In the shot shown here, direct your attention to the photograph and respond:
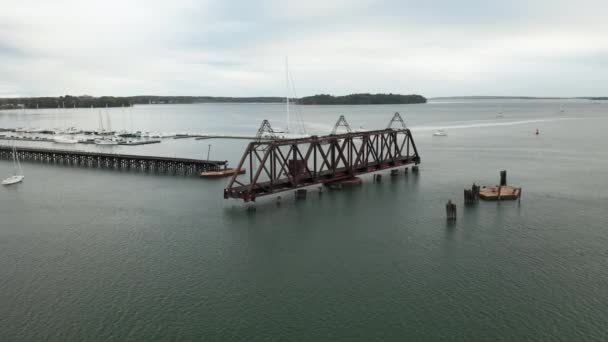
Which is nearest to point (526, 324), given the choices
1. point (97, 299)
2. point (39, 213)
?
point (97, 299)

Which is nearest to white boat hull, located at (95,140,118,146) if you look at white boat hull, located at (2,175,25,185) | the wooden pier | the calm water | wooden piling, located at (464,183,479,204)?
the wooden pier

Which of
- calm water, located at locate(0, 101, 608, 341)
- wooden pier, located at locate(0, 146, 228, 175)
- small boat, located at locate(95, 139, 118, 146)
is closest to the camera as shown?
calm water, located at locate(0, 101, 608, 341)

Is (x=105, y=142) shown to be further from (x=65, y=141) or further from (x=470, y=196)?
(x=470, y=196)

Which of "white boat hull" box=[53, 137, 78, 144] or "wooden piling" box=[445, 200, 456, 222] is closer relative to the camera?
"wooden piling" box=[445, 200, 456, 222]

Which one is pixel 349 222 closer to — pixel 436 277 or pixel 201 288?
pixel 436 277

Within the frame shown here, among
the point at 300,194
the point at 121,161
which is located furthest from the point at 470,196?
the point at 121,161

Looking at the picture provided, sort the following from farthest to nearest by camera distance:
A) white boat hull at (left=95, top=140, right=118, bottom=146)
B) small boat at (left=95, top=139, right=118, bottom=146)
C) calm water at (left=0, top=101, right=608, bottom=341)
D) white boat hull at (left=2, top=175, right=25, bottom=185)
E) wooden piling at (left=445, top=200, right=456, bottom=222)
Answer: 1. small boat at (left=95, top=139, right=118, bottom=146)
2. white boat hull at (left=95, top=140, right=118, bottom=146)
3. white boat hull at (left=2, top=175, right=25, bottom=185)
4. wooden piling at (left=445, top=200, right=456, bottom=222)
5. calm water at (left=0, top=101, right=608, bottom=341)

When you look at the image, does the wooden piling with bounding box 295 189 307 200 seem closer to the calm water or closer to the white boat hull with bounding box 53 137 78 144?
the calm water
